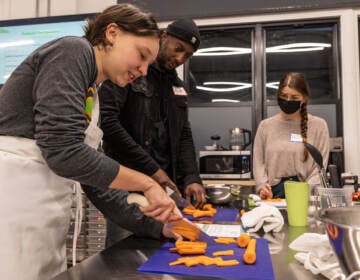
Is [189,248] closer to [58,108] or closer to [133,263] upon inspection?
[133,263]

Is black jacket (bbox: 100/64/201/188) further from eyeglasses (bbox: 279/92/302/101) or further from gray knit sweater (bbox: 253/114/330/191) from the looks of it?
eyeglasses (bbox: 279/92/302/101)

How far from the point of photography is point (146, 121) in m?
1.47

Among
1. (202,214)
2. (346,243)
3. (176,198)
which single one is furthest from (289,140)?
(346,243)

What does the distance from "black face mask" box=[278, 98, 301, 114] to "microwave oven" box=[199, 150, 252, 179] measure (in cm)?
82

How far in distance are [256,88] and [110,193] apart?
2634 millimetres

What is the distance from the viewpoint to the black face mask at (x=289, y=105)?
223cm

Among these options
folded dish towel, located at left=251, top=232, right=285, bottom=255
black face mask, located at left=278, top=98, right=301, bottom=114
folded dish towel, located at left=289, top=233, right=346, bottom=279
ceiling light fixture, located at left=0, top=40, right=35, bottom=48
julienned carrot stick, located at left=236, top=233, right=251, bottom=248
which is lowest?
folded dish towel, located at left=251, top=232, right=285, bottom=255

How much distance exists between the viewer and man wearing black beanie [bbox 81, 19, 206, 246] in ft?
4.54

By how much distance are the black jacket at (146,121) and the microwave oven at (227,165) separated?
132 cm

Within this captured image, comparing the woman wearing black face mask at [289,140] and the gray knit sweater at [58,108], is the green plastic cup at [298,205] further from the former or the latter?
the woman wearing black face mask at [289,140]

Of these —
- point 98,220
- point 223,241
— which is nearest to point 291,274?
point 223,241

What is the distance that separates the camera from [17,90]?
79 cm

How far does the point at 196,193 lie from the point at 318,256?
873 mm

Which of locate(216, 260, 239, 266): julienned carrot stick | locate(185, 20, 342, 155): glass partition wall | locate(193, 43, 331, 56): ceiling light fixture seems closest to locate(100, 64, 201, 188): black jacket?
locate(216, 260, 239, 266): julienned carrot stick
